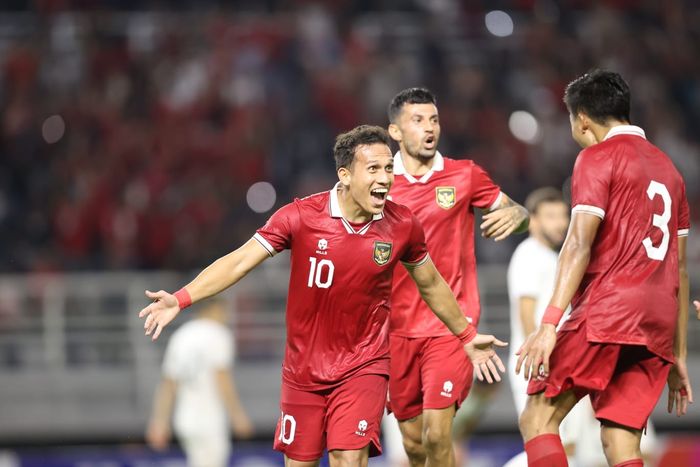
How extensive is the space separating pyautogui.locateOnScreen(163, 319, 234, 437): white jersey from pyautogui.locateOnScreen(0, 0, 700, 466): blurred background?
61 cm

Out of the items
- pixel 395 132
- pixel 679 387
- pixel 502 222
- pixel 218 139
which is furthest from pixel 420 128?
pixel 218 139

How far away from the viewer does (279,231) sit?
6.36m

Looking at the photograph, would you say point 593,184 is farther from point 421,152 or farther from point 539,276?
point 539,276

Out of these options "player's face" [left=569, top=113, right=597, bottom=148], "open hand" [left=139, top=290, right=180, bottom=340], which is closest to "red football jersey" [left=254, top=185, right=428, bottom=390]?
"open hand" [left=139, top=290, right=180, bottom=340]

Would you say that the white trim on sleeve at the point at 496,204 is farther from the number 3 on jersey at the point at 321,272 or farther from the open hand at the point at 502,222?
the number 3 on jersey at the point at 321,272

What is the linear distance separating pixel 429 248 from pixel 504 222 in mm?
533

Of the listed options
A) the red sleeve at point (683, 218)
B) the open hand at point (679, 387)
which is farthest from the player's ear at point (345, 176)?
the open hand at point (679, 387)

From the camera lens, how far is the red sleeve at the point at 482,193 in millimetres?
7445

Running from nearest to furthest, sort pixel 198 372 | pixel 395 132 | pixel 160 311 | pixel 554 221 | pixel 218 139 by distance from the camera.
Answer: pixel 160 311 < pixel 395 132 < pixel 554 221 < pixel 198 372 < pixel 218 139

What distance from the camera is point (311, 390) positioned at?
21.3 feet

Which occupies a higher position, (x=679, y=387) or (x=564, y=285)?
(x=564, y=285)

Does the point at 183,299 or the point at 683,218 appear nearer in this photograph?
the point at 183,299

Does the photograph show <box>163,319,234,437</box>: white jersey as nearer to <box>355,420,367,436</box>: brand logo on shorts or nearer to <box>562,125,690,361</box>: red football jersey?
<box>355,420,367,436</box>: brand logo on shorts

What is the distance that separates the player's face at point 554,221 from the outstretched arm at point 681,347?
2.52 metres
